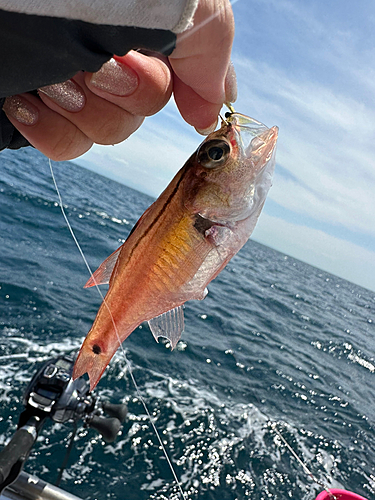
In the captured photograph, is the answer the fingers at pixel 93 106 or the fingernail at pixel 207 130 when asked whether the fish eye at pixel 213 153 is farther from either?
the fingers at pixel 93 106

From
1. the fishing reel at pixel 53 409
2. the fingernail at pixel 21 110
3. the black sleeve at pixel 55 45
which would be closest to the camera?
the black sleeve at pixel 55 45

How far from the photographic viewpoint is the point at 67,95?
4.66 ft

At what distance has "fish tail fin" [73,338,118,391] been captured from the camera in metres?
1.57

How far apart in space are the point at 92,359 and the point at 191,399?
5230 millimetres

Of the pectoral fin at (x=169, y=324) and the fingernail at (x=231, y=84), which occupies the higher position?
the fingernail at (x=231, y=84)

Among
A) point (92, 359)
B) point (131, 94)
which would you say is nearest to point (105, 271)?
point (92, 359)

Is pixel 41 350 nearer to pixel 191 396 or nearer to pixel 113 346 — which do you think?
pixel 191 396

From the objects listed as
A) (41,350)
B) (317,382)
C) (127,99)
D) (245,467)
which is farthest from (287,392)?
(127,99)

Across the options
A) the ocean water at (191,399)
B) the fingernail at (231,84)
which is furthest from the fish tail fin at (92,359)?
the ocean water at (191,399)

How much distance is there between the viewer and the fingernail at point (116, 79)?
3.98 ft

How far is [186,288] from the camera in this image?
1.58 m

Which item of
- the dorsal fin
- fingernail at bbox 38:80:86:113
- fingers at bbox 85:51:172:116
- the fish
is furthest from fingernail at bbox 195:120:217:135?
the dorsal fin

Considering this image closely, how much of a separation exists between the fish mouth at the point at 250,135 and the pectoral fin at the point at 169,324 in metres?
0.87

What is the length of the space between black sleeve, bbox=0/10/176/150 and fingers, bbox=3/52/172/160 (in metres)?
0.34
